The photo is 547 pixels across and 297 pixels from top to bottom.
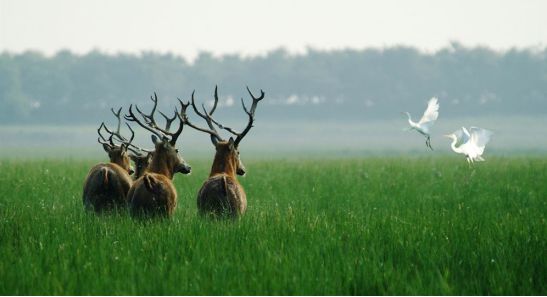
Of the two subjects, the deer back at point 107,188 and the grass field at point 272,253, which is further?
the deer back at point 107,188

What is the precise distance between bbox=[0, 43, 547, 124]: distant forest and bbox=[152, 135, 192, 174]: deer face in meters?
87.3

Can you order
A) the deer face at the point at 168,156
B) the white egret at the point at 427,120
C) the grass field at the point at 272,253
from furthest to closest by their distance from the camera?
the deer face at the point at 168,156
the white egret at the point at 427,120
the grass field at the point at 272,253

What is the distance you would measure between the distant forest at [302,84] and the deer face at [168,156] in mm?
87338

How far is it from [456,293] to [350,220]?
4132 mm

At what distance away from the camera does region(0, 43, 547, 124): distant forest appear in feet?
332

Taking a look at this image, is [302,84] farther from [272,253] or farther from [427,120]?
[272,253]

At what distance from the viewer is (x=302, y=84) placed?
108 meters

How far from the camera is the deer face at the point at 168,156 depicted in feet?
35.7

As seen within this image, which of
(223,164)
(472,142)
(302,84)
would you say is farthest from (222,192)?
(302,84)

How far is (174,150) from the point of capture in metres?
11.0

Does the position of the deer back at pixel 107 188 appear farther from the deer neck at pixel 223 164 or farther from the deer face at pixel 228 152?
the deer face at pixel 228 152

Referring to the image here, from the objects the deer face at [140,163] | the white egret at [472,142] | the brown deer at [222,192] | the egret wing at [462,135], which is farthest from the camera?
the deer face at [140,163]

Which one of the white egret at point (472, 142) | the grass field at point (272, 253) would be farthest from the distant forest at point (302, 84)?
the grass field at point (272, 253)

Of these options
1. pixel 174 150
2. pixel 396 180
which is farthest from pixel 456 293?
pixel 396 180
